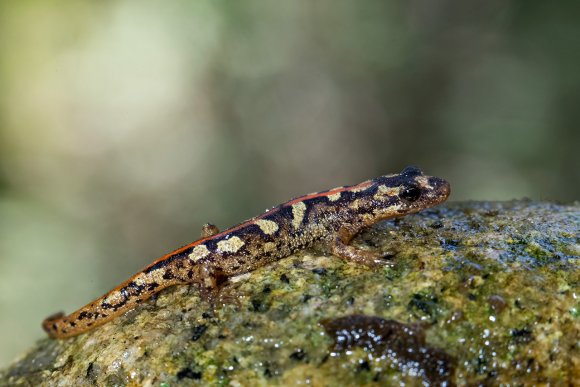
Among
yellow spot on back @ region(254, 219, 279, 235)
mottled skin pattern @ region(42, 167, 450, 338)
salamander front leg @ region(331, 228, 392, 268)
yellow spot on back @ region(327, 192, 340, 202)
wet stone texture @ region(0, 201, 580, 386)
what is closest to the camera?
wet stone texture @ region(0, 201, 580, 386)

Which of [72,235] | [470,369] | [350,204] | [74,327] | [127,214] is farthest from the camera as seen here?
[127,214]

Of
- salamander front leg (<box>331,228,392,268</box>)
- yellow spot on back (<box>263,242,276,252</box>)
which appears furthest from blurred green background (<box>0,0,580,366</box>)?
salamander front leg (<box>331,228,392,268</box>)

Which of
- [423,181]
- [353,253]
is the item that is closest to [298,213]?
[353,253]

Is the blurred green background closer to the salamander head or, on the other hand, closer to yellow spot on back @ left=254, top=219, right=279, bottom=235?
yellow spot on back @ left=254, top=219, right=279, bottom=235

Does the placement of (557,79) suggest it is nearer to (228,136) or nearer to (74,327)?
(228,136)

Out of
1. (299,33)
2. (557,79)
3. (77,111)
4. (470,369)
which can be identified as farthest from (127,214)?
(557,79)

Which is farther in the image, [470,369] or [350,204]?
[350,204]

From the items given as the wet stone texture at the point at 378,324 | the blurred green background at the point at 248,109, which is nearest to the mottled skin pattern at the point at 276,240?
the wet stone texture at the point at 378,324
